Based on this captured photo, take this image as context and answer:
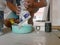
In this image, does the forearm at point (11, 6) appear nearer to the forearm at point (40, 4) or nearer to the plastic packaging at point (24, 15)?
the plastic packaging at point (24, 15)

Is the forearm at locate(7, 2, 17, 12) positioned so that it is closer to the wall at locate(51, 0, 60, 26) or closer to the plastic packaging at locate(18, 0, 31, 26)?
the plastic packaging at locate(18, 0, 31, 26)

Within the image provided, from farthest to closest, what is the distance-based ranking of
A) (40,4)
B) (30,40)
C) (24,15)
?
(40,4) → (24,15) → (30,40)

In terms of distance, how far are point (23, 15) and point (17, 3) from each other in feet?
0.64

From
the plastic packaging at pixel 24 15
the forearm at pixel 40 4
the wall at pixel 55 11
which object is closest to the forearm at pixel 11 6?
the plastic packaging at pixel 24 15

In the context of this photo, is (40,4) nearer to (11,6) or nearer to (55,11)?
(55,11)

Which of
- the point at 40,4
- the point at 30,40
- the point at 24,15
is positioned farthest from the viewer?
the point at 40,4

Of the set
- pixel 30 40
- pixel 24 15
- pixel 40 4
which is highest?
pixel 40 4

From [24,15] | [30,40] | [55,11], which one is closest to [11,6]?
[24,15]

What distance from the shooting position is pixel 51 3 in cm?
137

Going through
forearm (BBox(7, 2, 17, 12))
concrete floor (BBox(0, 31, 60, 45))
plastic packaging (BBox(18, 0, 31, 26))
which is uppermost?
forearm (BBox(7, 2, 17, 12))

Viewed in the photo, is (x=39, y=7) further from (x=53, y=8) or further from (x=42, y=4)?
(x=53, y=8)

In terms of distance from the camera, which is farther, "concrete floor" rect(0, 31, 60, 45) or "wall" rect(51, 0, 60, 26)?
"wall" rect(51, 0, 60, 26)

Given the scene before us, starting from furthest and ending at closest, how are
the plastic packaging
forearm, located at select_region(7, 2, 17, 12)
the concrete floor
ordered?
forearm, located at select_region(7, 2, 17, 12)
the plastic packaging
the concrete floor

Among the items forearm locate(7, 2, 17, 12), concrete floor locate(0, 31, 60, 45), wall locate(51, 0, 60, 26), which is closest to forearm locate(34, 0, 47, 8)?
wall locate(51, 0, 60, 26)
